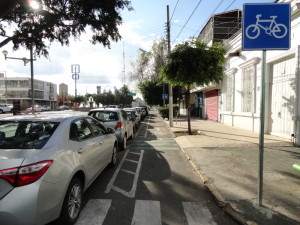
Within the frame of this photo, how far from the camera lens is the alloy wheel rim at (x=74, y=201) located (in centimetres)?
330

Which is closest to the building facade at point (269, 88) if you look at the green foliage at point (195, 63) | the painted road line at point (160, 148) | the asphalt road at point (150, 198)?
the green foliage at point (195, 63)

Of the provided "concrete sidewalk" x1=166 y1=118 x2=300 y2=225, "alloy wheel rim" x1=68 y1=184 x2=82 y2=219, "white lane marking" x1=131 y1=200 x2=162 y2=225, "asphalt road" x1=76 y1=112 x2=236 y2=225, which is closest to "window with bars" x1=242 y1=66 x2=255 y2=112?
"concrete sidewalk" x1=166 y1=118 x2=300 y2=225

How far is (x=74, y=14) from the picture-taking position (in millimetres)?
9250

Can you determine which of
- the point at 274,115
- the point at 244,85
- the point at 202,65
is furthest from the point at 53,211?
the point at 244,85

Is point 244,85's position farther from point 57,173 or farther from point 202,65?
point 57,173

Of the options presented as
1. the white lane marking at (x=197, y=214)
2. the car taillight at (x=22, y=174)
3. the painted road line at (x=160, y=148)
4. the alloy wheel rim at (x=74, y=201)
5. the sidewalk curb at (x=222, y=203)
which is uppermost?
the car taillight at (x=22, y=174)

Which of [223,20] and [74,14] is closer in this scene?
[74,14]

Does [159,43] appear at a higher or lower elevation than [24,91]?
higher

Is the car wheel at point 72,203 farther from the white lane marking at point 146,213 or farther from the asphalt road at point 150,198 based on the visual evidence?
the white lane marking at point 146,213

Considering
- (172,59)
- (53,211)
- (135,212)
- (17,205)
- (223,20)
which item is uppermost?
(223,20)

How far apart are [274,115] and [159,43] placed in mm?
30865

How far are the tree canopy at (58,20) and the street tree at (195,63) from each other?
310 centimetres

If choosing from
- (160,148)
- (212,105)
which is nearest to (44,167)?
(160,148)

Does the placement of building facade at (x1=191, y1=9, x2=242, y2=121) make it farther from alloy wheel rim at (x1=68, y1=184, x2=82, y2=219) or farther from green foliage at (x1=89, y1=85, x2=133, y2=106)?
green foliage at (x1=89, y1=85, x2=133, y2=106)
